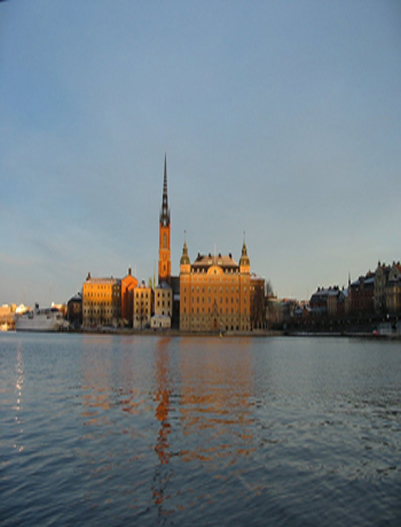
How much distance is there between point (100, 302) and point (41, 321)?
2267 cm

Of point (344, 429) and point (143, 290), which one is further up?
point (143, 290)

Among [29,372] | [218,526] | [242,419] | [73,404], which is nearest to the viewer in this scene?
[218,526]

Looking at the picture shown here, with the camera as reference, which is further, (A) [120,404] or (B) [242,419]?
(A) [120,404]

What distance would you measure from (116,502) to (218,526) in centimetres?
210

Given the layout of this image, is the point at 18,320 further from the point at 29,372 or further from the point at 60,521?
the point at 60,521

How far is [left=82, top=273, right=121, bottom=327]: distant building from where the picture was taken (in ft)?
549

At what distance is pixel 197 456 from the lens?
522 inches

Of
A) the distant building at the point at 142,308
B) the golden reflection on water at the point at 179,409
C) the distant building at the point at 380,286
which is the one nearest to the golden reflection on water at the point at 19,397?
the golden reflection on water at the point at 179,409

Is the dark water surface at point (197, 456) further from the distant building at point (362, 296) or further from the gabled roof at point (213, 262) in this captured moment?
the gabled roof at point (213, 262)

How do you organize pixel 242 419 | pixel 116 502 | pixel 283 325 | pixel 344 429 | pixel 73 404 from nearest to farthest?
pixel 116 502, pixel 344 429, pixel 242 419, pixel 73 404, pixel 283 325

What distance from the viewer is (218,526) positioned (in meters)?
9.12

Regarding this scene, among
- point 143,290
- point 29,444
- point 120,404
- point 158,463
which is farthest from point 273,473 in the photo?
point 143,290

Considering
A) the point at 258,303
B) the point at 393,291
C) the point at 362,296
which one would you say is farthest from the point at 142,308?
the point at 393,291

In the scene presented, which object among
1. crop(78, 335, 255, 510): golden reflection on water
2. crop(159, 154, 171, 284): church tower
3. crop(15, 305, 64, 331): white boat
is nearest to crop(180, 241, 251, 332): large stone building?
crop(159, 154, 171, 284): church tower
